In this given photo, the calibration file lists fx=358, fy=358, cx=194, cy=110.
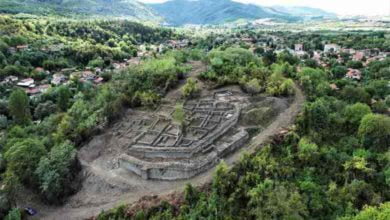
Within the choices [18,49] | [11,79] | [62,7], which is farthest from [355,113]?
[62,7]

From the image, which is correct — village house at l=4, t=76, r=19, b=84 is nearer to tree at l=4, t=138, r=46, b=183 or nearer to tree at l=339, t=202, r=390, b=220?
tree at l=4, t=138, r=46, b=183

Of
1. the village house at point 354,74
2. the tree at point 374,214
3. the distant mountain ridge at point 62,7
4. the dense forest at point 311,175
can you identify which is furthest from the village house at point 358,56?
the distant mountain ridge at point 62,7

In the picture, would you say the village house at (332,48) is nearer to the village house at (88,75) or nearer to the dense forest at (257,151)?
the dense forest at (257,151)

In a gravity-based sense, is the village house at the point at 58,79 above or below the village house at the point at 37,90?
above

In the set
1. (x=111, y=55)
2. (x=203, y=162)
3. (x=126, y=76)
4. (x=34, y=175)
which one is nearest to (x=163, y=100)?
(x=126, y=76)

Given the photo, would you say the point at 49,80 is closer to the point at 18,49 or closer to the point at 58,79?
the point at 58,79

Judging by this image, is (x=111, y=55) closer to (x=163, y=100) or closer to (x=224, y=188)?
(x=163, y=100)

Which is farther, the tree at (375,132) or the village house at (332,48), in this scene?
the village house at (332,48)

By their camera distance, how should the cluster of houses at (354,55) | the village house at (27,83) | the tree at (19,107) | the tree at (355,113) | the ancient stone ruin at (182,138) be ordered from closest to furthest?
the ancient stone ruin at (182,138)
the tree at (355,113)
the tree at (19,107)
the cluster of houses at (354,55)
the village house at (27,83)
